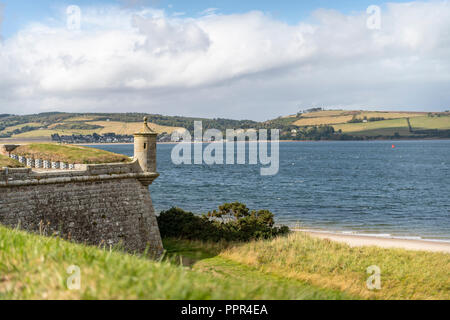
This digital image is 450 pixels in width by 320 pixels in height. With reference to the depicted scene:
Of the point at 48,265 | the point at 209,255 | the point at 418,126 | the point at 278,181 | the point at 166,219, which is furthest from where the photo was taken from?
the point at 418,126

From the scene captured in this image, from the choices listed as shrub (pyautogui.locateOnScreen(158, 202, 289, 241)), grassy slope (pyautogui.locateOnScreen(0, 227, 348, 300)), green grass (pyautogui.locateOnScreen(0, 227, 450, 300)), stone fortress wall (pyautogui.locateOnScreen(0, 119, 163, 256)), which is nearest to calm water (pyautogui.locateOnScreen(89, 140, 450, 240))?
shrub (pyautogui.locateOnScreen(158, 202, 289, 241))

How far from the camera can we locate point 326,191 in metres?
55.3

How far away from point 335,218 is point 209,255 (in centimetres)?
2082

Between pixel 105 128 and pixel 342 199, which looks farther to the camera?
pixel 105 128

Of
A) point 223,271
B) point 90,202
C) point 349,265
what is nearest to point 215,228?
point 223,271

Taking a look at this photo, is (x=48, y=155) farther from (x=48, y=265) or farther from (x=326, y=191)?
(x=326, y=191)

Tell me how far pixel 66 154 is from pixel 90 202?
9.76ft

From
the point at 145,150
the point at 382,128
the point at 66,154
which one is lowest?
the point at 66,154

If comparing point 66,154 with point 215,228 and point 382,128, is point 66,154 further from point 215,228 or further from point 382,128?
point 382,128

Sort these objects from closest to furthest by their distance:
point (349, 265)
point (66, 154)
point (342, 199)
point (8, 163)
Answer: point (8, 163)
point (66, 154)
point (349, 265)
point (342, 199)

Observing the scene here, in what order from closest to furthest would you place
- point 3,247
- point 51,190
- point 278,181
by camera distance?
1. point 3,247
2. point 51,190
3. point 278,181

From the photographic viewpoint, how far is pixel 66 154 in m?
17.8

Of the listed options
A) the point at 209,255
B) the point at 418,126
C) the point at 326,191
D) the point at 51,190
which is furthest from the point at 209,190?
the point at 418,126
